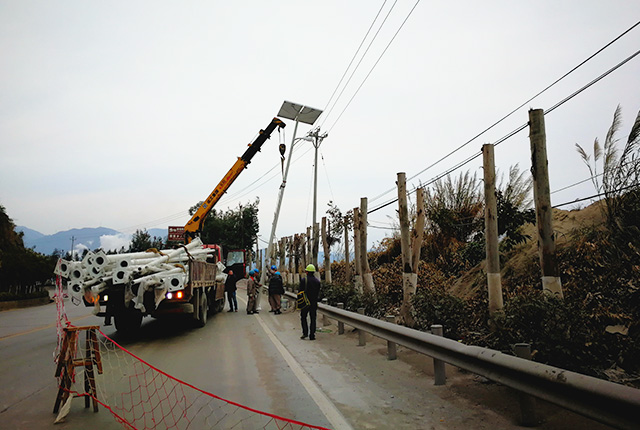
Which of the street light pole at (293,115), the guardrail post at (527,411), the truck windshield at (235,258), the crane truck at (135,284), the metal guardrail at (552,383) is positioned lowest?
the guardrail post at (527,411)

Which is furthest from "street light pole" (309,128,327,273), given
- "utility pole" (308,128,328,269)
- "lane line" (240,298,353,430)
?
"lane line" (240,298,353,430)

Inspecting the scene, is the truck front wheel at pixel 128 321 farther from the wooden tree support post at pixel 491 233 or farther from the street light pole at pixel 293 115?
the street light pole at pixel 293 115

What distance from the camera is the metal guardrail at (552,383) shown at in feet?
10.8

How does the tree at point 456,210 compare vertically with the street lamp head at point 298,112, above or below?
below

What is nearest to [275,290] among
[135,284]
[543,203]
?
[135,284]

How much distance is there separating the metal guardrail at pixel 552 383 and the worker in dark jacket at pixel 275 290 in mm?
12265

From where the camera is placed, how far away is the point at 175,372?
7770 millimetres

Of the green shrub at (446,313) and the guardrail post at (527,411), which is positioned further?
the green shrub at (446,313)

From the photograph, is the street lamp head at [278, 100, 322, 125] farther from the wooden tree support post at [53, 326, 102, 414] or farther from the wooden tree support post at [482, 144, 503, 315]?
the wooden tree support post at [53, 326, 102, 414]

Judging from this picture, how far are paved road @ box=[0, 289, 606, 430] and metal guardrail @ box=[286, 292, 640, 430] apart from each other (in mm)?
514

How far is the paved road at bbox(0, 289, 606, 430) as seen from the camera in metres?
5.05

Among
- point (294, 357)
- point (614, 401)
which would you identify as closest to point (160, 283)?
point (294, 357)

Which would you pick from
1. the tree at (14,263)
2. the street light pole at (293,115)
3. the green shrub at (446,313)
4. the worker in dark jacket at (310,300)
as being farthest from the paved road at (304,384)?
the tree at (14,263)

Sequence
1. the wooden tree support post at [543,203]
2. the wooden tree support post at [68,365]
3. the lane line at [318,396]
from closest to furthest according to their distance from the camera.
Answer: the lane line at [318,396] → the wooden tree support post at [68,365] → the wooden tree support post at [543,203]
